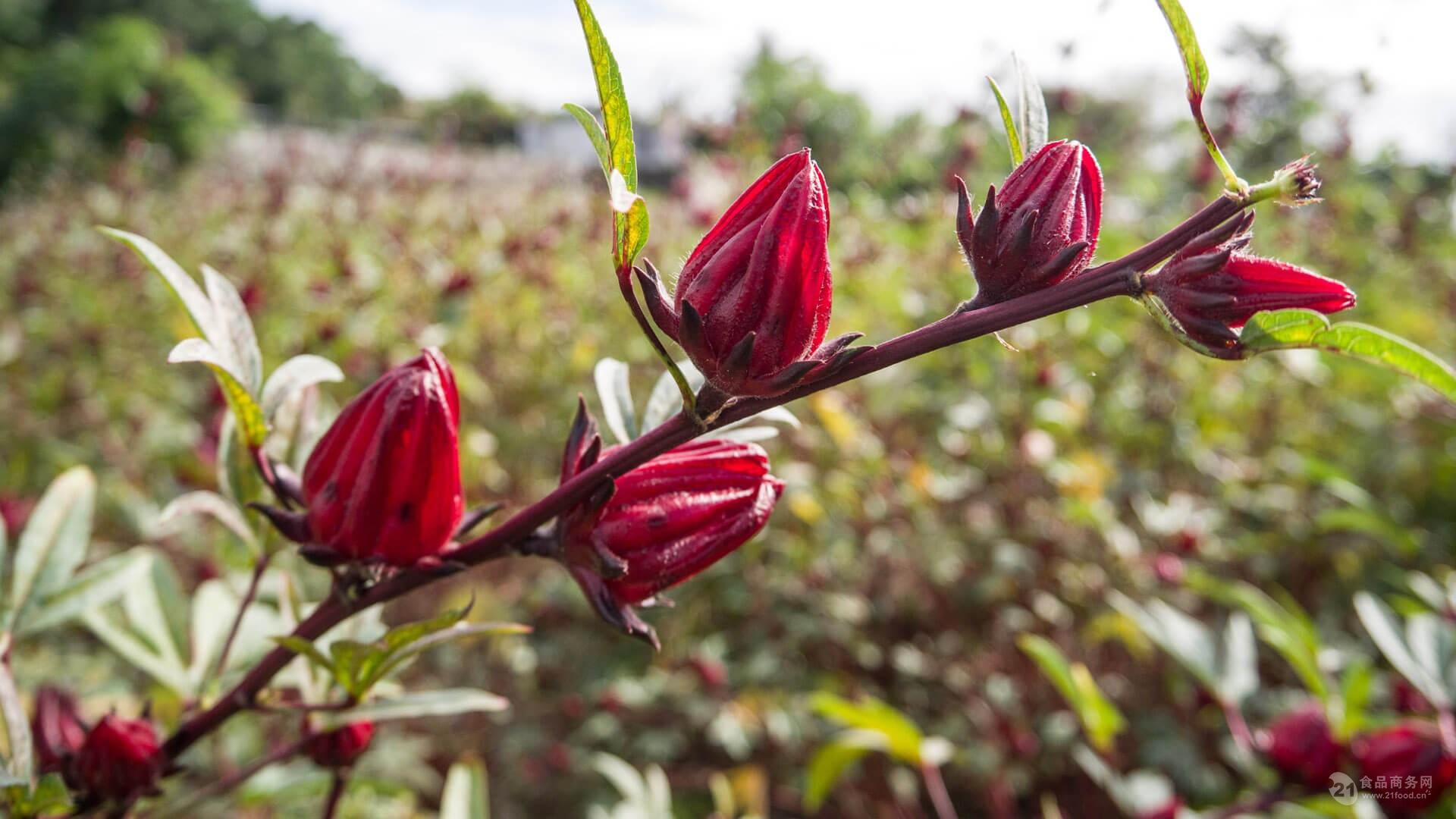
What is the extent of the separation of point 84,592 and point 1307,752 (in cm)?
113

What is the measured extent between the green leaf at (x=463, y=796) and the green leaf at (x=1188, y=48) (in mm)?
804

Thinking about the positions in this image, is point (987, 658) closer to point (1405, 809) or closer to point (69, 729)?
point (1405, 809)

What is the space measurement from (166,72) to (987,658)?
12.3m

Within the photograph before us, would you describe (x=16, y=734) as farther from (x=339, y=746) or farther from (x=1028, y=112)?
(x=1028, y=112)

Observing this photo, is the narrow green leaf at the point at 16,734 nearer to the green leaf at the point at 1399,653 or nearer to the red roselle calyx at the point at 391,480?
the red roselle calyx at the point at 391,480

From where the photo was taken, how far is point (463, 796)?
2.79 feet

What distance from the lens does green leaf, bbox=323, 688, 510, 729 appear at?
505 mm

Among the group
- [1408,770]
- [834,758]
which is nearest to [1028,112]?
[1408,770]

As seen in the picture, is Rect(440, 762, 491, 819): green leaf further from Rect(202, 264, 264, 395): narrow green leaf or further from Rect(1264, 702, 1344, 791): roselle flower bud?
Rect(1264, 702, 1344, 791): roselle flower bud

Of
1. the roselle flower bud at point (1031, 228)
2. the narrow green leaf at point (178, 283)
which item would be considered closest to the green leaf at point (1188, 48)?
the roselle flower bud at point (1031, 228)

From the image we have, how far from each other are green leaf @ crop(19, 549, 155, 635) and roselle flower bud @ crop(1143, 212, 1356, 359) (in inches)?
28.5

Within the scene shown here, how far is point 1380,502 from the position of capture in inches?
100

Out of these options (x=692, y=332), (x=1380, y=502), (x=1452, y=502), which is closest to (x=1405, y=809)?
(x=692, y=332)

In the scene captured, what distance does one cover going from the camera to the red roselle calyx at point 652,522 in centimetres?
43
